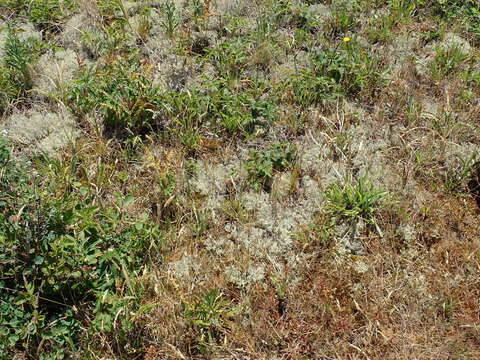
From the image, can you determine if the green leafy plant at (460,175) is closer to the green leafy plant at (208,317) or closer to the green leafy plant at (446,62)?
the green leafy plant at (446,62)

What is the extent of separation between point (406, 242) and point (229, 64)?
2902 millimetres

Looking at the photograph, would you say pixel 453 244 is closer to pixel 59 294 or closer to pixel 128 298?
pixel 128 298

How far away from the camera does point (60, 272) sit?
11.7 ft

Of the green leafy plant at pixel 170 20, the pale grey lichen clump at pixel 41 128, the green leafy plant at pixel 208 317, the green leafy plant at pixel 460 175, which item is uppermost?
the green leafy plant at pixel 170 20

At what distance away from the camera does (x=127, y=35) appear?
5887 mm

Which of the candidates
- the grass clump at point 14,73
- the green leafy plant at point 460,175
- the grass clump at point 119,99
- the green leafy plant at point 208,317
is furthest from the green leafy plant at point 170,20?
the green leafy plant at point 460,175

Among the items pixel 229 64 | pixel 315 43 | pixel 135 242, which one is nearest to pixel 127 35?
pixel 229 64

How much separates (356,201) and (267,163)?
0.96 meters

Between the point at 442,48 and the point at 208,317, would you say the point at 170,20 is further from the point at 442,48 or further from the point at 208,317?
the point at 208,317

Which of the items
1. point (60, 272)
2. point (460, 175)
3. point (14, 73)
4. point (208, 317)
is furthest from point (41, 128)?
point (460, 175)

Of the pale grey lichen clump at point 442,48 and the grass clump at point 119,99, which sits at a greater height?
the pale grey lichen clump at point 442,48

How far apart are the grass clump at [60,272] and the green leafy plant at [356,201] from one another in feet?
5.79

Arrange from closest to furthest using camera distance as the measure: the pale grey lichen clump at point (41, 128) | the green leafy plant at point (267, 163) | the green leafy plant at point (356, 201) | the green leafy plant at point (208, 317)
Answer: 1. the green leafy plant at point (208, 317)
2. the green leafy plant at point (356, 201)
3. the green leafy plant at point (267, 163)
4. the pale grey lichen clump at point (41, 128)

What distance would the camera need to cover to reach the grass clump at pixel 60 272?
3463mm
